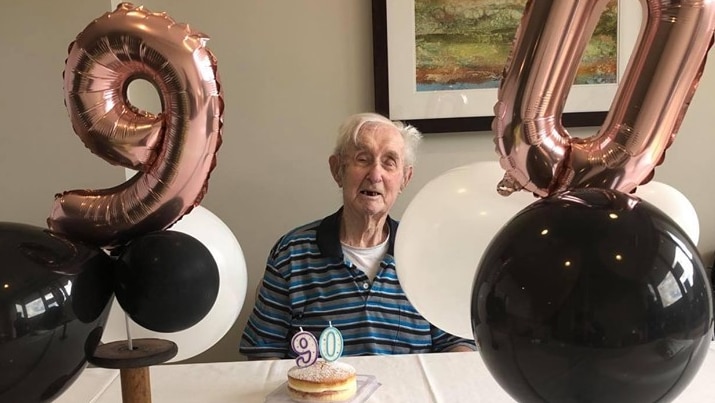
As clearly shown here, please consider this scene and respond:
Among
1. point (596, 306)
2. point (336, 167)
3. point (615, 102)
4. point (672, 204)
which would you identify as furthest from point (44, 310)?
point (336, 167)

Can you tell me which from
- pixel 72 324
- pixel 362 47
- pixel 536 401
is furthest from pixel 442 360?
pixel 362 47

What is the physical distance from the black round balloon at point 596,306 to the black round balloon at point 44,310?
43cm

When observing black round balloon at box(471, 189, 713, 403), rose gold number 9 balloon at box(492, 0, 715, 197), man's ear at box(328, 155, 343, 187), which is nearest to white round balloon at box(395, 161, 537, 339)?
rose gold number 9 balloon at box(492, 0, 715, 197)

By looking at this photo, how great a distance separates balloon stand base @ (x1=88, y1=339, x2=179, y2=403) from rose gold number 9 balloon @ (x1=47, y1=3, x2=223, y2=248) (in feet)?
0.44

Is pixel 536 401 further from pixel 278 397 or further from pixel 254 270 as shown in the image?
pixel 254 270

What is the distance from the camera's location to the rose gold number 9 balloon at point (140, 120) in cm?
79

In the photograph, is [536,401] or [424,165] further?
[424,165]

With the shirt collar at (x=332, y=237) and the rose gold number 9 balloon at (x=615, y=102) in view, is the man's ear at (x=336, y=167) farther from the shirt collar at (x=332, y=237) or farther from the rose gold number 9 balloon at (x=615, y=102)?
the rose gold number 9 balloon at (x=615, y=102)

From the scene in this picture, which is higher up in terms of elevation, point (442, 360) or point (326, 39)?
point (326, 39)

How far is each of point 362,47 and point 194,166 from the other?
5.26 ft

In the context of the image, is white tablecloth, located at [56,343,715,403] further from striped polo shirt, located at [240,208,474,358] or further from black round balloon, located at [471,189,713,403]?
black round balloon, located at [471,189,713,403]

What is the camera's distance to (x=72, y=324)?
75cm

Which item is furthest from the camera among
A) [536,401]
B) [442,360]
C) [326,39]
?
[326,39]

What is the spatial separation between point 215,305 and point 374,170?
724mm
